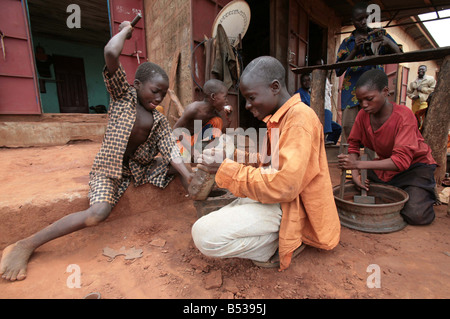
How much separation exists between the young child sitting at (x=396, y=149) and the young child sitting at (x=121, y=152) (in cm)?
158

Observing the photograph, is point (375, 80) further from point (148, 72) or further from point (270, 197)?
point (148, 72)

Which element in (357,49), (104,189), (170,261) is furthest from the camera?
(357,49)

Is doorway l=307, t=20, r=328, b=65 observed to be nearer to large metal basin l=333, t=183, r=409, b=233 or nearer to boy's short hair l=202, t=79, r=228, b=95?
boy's short hair l=202, t=79, r=228, b=95

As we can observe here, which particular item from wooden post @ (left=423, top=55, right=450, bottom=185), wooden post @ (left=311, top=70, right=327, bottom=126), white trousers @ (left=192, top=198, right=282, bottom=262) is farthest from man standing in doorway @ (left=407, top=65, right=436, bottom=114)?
white trousers @ (left=192, top=198, right=282, bottom=262)

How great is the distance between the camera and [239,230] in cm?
125

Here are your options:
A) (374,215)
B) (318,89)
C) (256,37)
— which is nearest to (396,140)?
(374,215)

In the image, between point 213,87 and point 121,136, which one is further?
point 213,87

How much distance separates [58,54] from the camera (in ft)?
27.4

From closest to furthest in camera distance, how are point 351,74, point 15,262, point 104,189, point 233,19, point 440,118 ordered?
point 15,262 → point 104,189 → point 440,118 → point 351,74 → point 233,19

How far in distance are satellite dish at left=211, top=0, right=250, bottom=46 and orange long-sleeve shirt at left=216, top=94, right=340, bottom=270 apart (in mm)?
3605

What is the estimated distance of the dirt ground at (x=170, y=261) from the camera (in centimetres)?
124

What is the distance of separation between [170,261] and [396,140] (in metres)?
2.02
